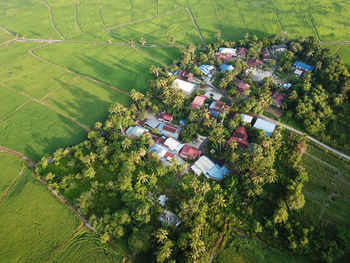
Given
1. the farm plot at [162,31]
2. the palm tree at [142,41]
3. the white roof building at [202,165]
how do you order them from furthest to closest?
the farm plot at [162,31], the palm tree at [142,41], the white roof building at [202,165]

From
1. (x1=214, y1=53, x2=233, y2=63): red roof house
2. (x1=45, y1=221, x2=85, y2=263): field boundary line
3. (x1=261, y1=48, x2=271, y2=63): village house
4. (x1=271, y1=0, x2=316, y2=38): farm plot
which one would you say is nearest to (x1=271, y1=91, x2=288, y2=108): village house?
(x1=261, y1=48, x2=271, y2=63): village house

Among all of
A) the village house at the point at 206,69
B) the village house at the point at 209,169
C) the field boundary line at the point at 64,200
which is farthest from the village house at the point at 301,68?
the field boundary line at the point at 64,200

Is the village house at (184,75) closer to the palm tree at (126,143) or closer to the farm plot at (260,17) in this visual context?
the palm tree at (126,143)

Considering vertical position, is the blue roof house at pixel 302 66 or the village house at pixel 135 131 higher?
the blue roof house at pixel 302 66

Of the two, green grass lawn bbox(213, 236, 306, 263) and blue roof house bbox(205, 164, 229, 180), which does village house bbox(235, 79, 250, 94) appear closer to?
blue roof house bbox(205, 164, 229, 180)

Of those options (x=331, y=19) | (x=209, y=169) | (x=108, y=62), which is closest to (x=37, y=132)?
(x=108, y=62)

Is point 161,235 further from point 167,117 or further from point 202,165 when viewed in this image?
point 167,117

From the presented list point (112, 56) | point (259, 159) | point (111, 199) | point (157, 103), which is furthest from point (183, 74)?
point (111, 199)
